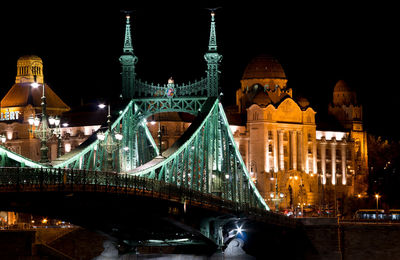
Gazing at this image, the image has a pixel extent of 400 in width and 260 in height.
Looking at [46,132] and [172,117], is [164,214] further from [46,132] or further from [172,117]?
[172,117]

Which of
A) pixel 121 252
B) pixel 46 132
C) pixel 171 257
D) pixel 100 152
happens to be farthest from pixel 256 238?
pixel 46 132

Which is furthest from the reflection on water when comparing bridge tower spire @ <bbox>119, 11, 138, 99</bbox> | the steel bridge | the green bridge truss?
bridge tower spire @ <bbox>119, 11, 138, 99</bbox>

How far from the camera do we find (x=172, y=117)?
19538 centimetres

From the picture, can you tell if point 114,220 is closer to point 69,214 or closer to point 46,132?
point 69,214

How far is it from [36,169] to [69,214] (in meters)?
11.7

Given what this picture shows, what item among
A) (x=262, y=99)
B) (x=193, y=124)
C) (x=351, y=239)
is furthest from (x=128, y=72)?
(x=262, y=99)

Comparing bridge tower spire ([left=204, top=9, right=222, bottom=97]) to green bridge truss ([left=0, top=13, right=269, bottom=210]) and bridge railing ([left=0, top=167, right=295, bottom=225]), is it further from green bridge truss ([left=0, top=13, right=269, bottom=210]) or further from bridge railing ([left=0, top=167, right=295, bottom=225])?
bridge railing ([left=0, top=167, right=295, bottom=225])

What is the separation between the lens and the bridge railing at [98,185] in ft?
224

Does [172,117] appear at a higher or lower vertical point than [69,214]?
higher

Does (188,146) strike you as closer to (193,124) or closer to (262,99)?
(193,124)

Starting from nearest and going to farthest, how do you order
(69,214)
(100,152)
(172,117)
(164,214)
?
(69,214) → (164,214) → (100,152) → (172,117)

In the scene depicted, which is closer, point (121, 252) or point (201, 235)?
point (201, 235)

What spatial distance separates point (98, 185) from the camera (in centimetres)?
7506

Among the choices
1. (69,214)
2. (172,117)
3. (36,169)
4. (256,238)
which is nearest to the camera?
(36,169)
